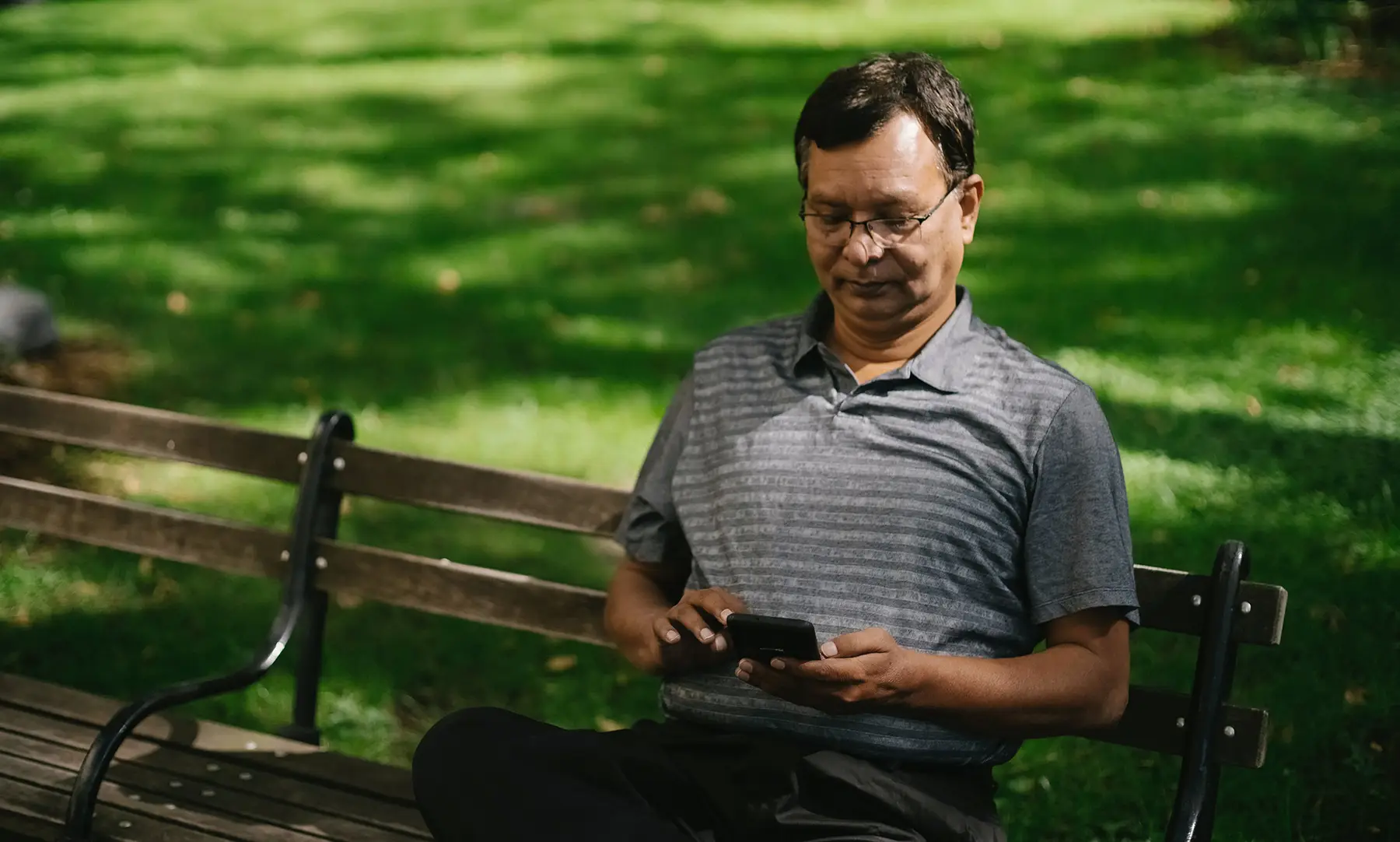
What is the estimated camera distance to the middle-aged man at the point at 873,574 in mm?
2883

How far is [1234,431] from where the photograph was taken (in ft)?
19.9

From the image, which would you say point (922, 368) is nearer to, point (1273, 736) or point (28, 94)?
point (1273, 736)

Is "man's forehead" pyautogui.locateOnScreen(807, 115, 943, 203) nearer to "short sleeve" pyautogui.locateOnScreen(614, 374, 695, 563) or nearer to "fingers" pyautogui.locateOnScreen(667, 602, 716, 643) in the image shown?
"short sleeve" pyautogui.locateOnScreen(614, 374, 695, 563)

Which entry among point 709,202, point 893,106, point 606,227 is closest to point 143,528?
point 893,106

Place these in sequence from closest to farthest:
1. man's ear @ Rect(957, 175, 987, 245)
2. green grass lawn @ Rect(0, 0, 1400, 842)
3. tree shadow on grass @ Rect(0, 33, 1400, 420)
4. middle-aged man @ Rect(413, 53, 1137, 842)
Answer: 1. middle-aged man @ Rect(413, 53, 1137, 842)
2. man's ear @ Rect(957, 175, 987, 245)
3. green grass lawn @ Rect(0, 0, 1400, 842)
4. tree shadow on grass @ Rect(0, 33, 1400, 420)

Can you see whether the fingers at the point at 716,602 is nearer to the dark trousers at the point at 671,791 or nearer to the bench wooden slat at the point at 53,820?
the dark trousers at the point at 671,791

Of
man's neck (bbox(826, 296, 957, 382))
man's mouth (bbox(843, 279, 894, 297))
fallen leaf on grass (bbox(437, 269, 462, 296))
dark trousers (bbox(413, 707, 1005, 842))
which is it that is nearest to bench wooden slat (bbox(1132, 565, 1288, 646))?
dark trousers (bbox(413, 707, 1005, 842))

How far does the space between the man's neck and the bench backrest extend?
719 millimetres

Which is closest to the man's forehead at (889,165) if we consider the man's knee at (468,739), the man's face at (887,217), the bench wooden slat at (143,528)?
the man's face at (887,217)

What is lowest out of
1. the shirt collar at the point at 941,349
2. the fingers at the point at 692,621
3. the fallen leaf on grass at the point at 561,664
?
the fallen leaf on grass at the point at 561,664

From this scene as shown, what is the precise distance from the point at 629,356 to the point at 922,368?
4.35m

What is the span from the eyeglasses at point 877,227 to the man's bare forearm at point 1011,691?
0.81 m

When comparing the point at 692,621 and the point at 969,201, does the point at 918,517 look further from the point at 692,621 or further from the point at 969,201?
the point at 969,201

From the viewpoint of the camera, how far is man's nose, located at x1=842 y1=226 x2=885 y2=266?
313 cm
